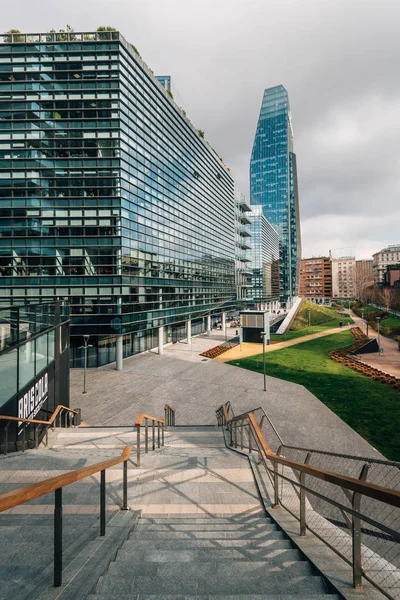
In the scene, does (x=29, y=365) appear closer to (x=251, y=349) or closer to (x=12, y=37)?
(x=251, y=349)

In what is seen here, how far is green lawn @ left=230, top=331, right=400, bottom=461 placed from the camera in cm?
1458

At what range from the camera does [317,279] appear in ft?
547

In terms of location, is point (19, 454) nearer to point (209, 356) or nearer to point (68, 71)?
point (209, 356)

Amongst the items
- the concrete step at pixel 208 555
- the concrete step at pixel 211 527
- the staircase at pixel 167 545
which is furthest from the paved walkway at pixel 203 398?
the concrete step at pixel 208 555

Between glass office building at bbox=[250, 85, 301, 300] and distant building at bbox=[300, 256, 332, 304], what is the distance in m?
48.2

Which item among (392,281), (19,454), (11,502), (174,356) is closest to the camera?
(11,502)

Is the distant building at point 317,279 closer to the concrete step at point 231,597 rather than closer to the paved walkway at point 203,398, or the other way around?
the paved walkway at point 203,398

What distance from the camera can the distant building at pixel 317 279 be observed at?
16450 centimetres

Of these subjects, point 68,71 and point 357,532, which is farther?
point 68,71

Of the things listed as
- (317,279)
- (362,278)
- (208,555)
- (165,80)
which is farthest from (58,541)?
(317,279)

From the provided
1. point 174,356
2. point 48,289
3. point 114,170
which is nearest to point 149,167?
point 114,170

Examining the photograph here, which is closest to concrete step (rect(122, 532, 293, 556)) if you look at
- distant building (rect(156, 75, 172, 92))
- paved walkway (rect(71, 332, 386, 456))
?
paved walkway (rect(71, 332, 386, 456))

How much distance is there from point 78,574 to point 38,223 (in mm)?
31999

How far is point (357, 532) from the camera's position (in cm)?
277
